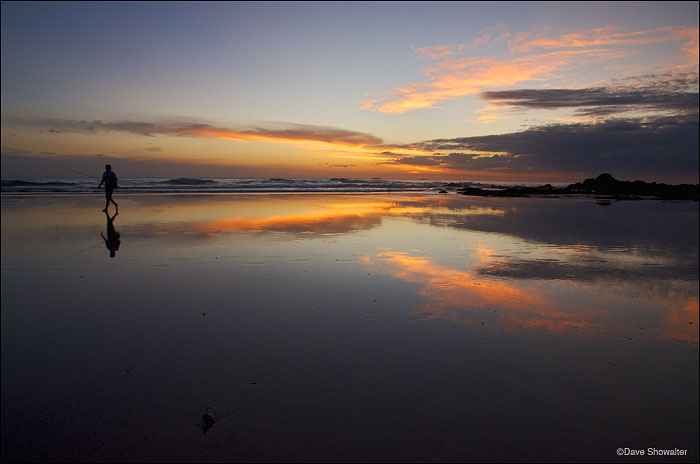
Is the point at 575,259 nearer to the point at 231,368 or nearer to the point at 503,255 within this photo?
the point at 503,255

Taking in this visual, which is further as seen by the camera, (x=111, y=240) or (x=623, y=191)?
(x=623, y=191)

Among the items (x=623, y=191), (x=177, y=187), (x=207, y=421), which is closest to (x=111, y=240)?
(x=207, y=421)

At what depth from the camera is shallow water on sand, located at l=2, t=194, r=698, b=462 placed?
3.02 metres

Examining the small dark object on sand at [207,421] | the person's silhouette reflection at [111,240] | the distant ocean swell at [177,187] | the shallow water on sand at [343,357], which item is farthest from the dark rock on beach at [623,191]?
the small dark object on sand at [207,421]

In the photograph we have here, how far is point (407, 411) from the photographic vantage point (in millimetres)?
3322

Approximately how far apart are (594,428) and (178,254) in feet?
29.2

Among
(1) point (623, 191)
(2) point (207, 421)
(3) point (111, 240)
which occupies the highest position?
(1) point (623, 191)

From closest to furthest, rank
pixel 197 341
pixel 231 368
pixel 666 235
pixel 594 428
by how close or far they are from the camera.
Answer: pixel 594 428
pixel 231 368
pixel 197 341
pixel 666 235

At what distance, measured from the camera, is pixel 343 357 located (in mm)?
4238

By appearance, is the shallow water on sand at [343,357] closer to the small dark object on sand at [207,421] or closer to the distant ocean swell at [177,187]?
the small dark object on sand at [207,421]

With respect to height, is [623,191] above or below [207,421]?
above

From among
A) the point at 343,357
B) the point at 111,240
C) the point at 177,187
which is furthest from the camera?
the point at 177,187

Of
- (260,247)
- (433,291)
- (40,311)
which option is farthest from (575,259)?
(40,311)

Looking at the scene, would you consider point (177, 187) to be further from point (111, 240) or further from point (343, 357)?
point (343, 357)
